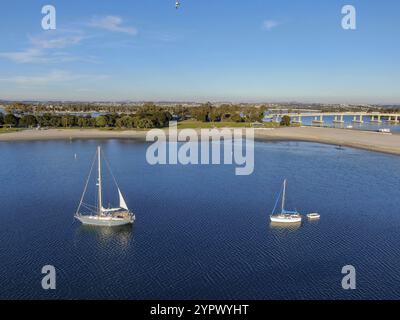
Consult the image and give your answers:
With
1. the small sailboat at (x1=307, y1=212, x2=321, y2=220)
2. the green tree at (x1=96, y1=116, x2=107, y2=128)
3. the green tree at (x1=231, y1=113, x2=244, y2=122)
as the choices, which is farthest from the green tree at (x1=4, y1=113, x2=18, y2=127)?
the small sailboat at (x1=307, y1=212, x2=321, y2=220)

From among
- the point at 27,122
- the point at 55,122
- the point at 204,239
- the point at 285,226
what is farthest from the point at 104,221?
the point at 27,122

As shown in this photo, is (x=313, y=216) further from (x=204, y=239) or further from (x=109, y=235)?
(x=109, y=235)

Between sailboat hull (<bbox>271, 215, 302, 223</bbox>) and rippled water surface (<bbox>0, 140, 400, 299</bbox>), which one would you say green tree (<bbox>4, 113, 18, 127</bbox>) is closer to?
rippled water surface (<bbox>0, 140, 400, 299</bbox>)

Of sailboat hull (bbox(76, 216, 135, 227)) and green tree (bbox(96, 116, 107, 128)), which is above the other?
green tree (bbox(96, 116, 107, 128))

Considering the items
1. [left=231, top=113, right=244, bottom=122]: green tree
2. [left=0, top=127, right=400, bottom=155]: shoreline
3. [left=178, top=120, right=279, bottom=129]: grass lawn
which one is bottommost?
[left=0, top=127, right=400, bottom=155]: shoreline

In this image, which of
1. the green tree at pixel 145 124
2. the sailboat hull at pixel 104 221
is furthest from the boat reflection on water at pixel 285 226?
the green tree at pixel 145 124

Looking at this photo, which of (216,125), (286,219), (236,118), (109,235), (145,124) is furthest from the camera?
(236,118)
